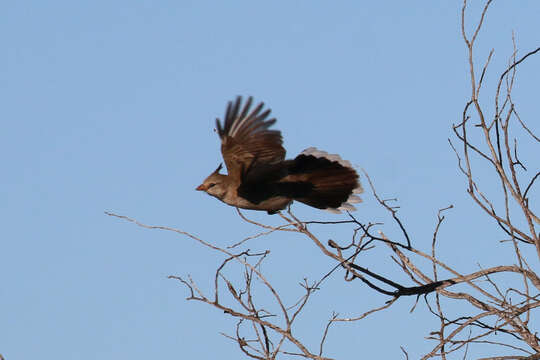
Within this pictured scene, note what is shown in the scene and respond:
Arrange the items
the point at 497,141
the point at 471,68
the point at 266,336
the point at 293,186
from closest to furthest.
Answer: the point at 471,68 < the point at 497,141 < the point at 266,336 < the point at 293,186

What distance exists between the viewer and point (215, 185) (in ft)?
17.7

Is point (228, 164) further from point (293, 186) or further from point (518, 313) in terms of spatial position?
point (518, 313)

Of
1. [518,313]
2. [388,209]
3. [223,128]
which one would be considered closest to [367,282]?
[388,209]

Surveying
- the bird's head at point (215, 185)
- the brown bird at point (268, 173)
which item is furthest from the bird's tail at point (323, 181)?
the bird's head at point (215, 185)

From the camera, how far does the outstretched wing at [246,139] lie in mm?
4977

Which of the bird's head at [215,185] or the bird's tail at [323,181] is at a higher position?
the bird's tail at [323,181]

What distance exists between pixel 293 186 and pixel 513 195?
227cm

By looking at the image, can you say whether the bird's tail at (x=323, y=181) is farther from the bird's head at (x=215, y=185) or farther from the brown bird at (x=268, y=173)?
the bird's head at (x=215, y=185)

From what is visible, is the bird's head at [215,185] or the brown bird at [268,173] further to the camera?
the bird's head at [215,185]

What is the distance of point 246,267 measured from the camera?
4117 mm

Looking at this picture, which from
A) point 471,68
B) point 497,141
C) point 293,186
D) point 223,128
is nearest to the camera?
point 471,68

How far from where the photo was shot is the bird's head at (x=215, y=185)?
538cm

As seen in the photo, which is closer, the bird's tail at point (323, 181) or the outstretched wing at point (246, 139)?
the outstretched wing at point (246, 139)

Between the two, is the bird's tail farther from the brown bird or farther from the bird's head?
the bird's head
